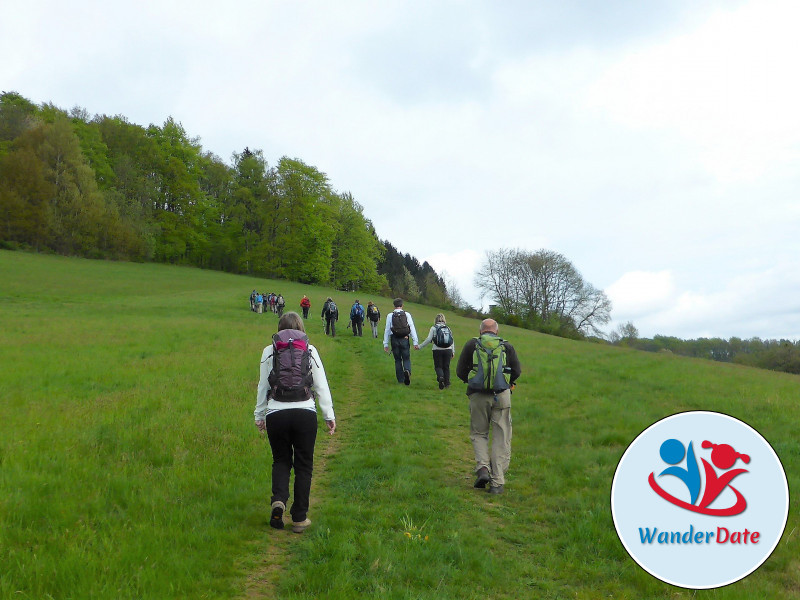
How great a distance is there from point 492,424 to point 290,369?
3.13 meters

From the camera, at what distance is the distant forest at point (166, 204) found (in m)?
54.8

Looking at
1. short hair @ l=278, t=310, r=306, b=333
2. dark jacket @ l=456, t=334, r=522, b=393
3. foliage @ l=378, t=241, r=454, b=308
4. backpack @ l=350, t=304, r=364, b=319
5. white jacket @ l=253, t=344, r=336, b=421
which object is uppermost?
foliage @ l=378, t=241, r=454, b=308

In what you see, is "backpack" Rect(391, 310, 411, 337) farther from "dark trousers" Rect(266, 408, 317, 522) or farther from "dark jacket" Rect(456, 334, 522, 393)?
"dark trousers" Rect(266, 408, 317, 522)

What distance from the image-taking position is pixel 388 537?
4.71 metres

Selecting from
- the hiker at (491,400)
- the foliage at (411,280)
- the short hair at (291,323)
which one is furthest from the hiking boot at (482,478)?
the foliage at (411,280)

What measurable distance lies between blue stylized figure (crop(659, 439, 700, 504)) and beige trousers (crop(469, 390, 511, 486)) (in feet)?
9.69

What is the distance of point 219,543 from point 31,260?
55597 millimetres

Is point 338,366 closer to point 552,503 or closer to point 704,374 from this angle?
point 552,503

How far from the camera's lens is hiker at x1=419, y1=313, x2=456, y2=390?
1260cm

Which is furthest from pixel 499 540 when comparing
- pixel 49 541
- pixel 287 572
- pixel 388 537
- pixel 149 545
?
pixel 49 541

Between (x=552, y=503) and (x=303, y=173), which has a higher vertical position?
(x=303, y=173)

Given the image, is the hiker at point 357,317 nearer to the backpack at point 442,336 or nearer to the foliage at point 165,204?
the backpack at point 442,336

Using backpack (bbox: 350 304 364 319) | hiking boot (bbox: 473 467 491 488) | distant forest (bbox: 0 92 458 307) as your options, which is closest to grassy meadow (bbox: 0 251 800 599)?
hiking boot (bbox: 473 467 491 488)

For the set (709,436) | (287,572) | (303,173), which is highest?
(303,173)
